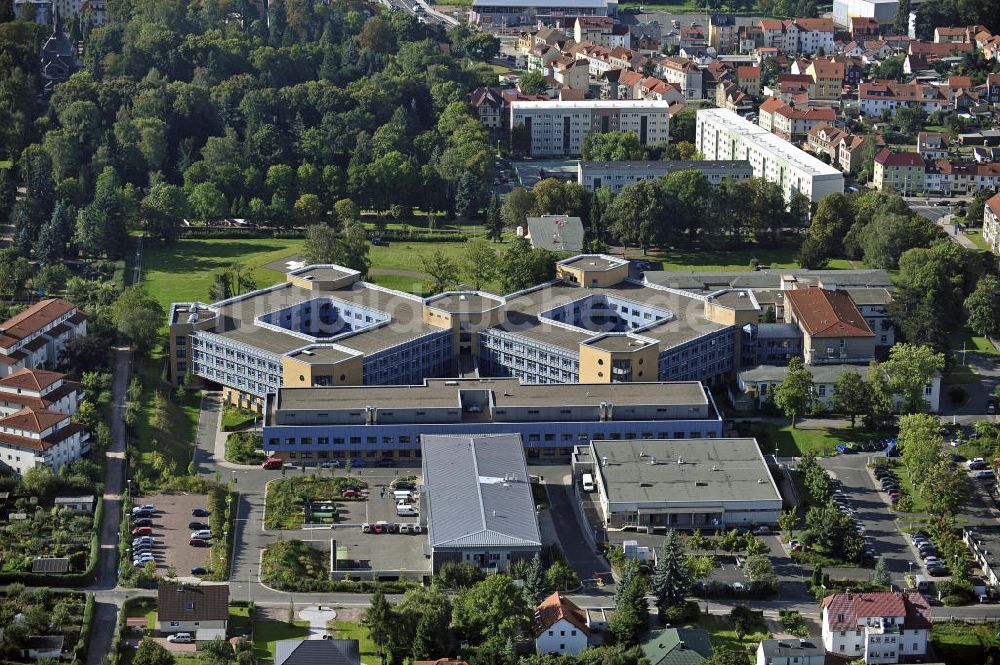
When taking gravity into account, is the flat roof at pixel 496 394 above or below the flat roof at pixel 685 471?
above

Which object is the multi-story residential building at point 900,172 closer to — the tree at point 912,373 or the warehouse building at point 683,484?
the tree at point 912,373

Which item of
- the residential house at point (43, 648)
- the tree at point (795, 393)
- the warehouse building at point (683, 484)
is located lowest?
the residential house at point (43, 648)

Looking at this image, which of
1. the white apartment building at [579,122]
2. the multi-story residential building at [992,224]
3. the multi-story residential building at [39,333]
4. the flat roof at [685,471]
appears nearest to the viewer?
the flat roof at [685,471]

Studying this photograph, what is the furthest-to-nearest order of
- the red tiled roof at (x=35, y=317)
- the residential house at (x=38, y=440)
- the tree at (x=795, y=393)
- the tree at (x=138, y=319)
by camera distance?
1. the tree at (x=138, y=319)
2. the red tiled roof at (x=35, y=317)
3. the tree at (x=795, y=393)
4. the residential house at (x=38, y=440)

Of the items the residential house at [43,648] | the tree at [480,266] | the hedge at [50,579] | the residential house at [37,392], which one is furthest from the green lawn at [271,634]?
the tree at [480,266]

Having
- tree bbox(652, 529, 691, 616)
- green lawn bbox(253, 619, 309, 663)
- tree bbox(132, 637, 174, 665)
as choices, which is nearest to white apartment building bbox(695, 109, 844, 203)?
tree bbox(652, 529, 691, 616)

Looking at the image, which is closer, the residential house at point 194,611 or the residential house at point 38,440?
the residential house at point 194,611
